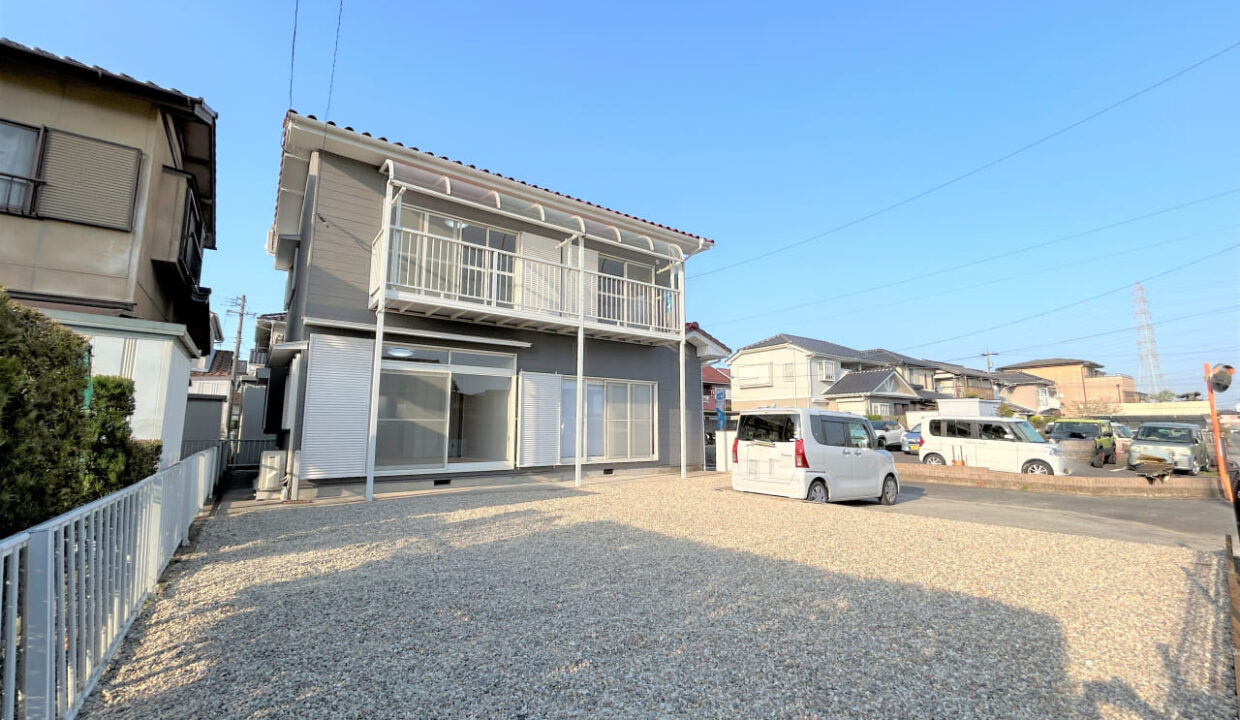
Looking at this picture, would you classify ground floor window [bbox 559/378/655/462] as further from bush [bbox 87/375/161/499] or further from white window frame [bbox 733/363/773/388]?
white window frame [bbox 733/363/773/388]

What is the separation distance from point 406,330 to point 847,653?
28.2 feet

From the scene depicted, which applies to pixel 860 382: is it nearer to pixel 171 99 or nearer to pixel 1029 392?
pixel 1029 392

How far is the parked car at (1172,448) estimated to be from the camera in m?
14.3

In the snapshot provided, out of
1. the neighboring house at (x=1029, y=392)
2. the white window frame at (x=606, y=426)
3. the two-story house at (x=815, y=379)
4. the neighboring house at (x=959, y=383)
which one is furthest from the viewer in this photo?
the neighboring house at (x=1029, y=392)

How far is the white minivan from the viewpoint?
8.77 m

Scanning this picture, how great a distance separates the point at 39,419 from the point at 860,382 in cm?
3838

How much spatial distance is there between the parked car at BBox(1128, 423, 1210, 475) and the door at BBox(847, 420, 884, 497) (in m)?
10.9

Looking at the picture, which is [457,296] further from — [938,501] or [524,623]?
[938,501]

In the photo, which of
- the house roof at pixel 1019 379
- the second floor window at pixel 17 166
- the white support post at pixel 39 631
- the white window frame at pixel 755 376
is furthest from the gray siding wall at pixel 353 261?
the house roof at pixel 1019 379

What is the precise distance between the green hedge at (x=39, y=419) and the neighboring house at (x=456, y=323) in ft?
17.3

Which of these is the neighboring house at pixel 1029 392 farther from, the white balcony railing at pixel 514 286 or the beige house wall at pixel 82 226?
the beige house wall at pixel 82 226

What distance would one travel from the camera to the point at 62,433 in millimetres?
3059

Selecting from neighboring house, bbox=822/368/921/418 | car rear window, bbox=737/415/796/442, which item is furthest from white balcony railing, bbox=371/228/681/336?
neighboring house, bbox=822/368/921/418

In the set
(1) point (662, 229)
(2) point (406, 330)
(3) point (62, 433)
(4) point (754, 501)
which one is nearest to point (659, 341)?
(1) point (662, 229)
